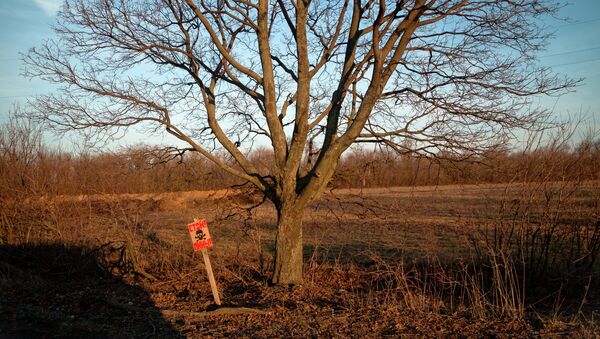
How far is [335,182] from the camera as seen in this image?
9.89m

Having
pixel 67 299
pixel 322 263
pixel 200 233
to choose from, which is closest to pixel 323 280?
pixel 322 263

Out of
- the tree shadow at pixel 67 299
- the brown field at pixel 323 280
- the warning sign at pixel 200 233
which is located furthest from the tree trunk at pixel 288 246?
the tree shadow at pixel 67 299

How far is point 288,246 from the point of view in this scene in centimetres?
866

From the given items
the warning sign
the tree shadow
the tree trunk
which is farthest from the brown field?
the warning sign

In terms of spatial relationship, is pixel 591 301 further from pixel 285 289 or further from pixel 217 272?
pixel 217 272

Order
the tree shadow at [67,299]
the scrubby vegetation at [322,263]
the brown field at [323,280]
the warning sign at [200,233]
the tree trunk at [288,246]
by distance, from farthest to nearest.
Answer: the tree trunk at [288,246] → the warning sign at [200,233] → the tree shadow at [67,299] → the scrubby vegetation at [322,263] → the brown field at [323,280]

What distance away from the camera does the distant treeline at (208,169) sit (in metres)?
7.85

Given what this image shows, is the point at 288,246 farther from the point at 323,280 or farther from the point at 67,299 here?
the point at 67,299

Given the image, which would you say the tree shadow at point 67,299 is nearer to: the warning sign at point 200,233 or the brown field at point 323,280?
the brown field at point 323,280

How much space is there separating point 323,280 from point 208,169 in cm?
379

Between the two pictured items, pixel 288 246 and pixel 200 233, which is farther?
pixel 288 246

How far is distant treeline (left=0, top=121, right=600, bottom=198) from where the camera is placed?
7.85 metres

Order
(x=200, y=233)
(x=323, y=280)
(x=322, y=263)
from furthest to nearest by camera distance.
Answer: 1. (x=322, y=263)
2. (x=323, y=280)
3. (x=200, y=233)

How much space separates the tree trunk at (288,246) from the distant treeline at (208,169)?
143 cm
